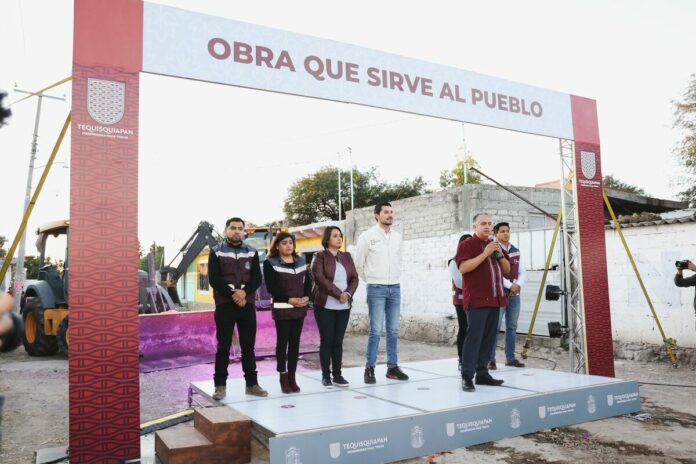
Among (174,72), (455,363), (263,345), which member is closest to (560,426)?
(455,363)

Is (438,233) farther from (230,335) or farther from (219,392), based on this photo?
(219,392)

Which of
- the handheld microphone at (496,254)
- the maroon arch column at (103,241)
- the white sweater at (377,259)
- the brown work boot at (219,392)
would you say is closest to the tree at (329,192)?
the white sweater at (377,259)

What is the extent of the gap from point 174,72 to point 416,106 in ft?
7.96

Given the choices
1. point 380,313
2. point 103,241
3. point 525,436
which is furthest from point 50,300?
point 525,436

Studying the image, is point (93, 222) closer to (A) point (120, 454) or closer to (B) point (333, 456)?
(A) point (120, 454)

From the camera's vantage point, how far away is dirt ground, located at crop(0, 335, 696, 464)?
148 inches

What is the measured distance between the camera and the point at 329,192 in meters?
34.7

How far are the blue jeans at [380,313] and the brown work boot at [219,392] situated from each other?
1475mm

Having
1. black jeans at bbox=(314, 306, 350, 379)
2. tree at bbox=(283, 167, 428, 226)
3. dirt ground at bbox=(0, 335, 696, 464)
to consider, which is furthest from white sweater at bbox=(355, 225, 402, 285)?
tree at bbox=(283, 167, 428, 226)

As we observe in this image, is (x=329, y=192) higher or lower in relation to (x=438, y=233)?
higher

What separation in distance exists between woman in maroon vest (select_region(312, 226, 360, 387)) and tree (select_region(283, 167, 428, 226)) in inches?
1107

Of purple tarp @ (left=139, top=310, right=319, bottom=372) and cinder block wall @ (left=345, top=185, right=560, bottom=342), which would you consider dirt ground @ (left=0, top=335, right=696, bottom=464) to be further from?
cinder block wall @ (left=345, top=185, right=560, bottom=342)

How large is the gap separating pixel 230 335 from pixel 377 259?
165 cm

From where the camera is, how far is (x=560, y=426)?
4.52 m
